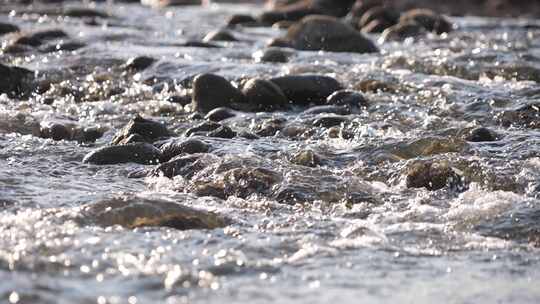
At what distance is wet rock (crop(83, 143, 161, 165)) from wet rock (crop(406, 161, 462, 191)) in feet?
5.75

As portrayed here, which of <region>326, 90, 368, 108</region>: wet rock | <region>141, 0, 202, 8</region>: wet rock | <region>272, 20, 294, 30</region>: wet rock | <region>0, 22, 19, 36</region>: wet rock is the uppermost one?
<region>141, 0, 202, 8</region>: wet rock

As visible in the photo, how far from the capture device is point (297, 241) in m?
4.38

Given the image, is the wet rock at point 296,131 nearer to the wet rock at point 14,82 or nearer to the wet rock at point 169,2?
the wet rock at point 14,82

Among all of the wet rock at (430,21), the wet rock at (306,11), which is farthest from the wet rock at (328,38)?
the wet rock at (306,11)

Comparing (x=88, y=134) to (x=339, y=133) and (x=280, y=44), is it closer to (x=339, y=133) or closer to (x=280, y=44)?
(x=339, y=133)

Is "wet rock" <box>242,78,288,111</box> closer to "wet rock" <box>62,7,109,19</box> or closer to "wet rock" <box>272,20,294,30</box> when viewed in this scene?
"wet rock" <box>272,20,294,30</box>

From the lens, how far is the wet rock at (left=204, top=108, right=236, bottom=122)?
768 cm

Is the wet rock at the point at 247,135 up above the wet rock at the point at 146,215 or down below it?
above

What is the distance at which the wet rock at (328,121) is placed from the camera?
7.29 metres

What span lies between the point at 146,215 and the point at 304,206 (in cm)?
92

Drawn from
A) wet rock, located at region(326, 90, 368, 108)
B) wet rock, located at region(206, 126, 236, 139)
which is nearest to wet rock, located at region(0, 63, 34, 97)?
wet rock, located at region(206, 126, 236, 139)

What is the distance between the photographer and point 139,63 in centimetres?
1016

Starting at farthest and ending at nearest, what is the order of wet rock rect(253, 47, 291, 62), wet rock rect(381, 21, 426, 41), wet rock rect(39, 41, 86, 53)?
wet rock rect(381, 21, 426, 41) < wet rock rect(39, 41, 86, 53) < wet rock rect(253, 47, 291, 62)

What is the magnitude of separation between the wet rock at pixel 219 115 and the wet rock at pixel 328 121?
810mm
